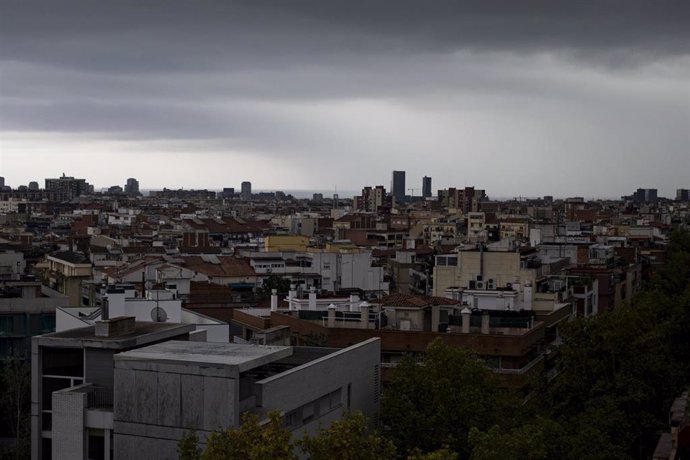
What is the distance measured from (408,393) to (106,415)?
8.70 m

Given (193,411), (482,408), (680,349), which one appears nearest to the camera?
(193,411)

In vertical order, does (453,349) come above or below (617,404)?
above

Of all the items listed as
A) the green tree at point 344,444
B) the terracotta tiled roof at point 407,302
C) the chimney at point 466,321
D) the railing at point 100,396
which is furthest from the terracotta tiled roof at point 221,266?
the green tree at point 344,444

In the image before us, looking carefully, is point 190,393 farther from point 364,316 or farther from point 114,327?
point 364,316

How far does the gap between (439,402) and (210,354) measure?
756cm

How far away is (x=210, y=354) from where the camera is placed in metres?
21.0

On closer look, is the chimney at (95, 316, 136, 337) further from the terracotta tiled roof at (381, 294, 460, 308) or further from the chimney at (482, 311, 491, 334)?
the terracotta tiled roof at (381, 294, 460, 308)

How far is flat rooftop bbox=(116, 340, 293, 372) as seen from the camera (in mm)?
20125

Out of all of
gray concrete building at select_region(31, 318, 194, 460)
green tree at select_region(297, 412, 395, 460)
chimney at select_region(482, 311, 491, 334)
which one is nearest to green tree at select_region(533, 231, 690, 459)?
chimney at select_region(482, 311, 491, 334)

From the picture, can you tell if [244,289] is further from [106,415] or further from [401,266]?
[106,415]

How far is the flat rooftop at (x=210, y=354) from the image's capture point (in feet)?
66.0

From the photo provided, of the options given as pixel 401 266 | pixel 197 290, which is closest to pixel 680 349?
pixel 197 290

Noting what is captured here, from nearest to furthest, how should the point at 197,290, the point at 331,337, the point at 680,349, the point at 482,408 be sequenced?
the point at 482,408
the point at 331,337
the point at 680,349
the point at 197,290

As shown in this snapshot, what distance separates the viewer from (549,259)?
66.2 metres
